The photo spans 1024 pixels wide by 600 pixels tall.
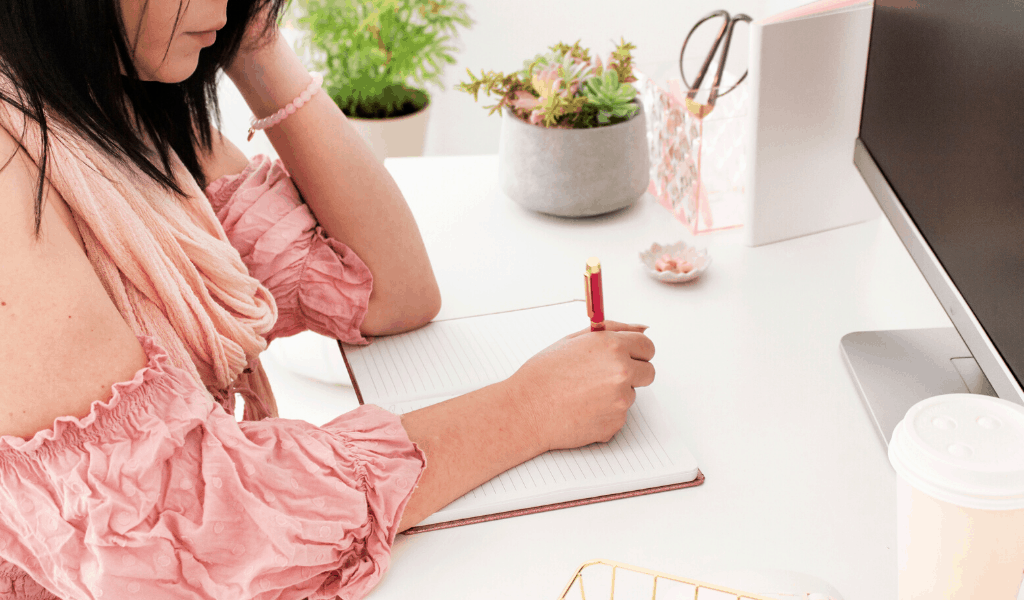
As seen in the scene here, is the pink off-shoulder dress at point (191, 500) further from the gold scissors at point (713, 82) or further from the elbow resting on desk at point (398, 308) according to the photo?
the gold scissors at point (713, 82)

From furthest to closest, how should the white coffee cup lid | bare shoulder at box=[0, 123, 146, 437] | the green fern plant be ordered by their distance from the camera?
the green fern plant, bare shoulder at box=[0, 123, 146, 437], the white coffee cup lid

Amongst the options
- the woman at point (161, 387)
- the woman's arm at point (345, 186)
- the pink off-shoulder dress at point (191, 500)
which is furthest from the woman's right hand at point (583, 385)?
the woman's arm at point (345, 186)

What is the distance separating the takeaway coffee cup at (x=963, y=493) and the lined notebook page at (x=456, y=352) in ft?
1.43

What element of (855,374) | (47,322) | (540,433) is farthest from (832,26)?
(47,322)

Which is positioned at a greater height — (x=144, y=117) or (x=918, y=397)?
(x=144, y=117)

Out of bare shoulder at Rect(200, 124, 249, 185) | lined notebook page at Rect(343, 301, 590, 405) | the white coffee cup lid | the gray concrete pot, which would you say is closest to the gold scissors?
the gray concrete pot

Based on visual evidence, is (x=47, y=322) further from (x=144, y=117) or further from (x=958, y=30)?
(x=958, y=30)

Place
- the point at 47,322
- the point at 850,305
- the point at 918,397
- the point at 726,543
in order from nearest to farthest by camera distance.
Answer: the point at 47,322 < the point at 726,543 < the point at 918,397 < the point at 850,305

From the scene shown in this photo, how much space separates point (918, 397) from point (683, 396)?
7.9 inches

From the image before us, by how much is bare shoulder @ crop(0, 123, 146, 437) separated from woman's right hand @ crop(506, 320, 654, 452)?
311mm

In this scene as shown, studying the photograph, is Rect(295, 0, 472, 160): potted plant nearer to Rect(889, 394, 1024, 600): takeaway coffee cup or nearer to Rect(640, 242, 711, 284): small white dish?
Rect(640, 242, 711, 284): small white dish

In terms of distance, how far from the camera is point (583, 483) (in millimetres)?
644

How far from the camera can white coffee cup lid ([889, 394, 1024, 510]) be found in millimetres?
356

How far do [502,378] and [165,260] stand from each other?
0.31 m
